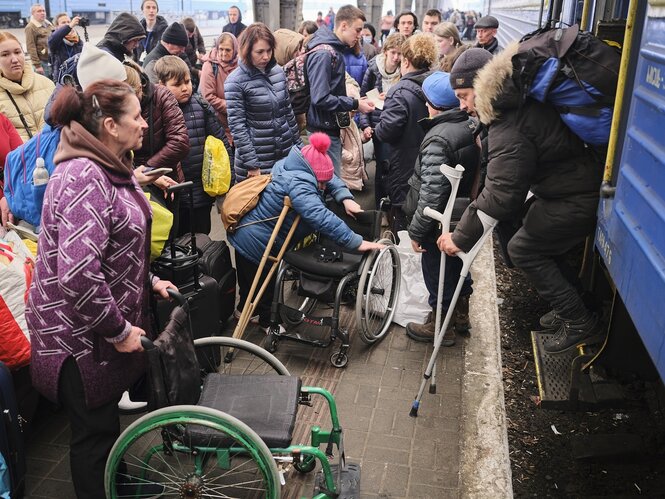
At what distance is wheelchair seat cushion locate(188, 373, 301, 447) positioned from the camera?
2.66 metres

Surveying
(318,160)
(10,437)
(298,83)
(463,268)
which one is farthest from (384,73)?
(10,437)

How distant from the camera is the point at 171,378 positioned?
2.62 meters

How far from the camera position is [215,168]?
4.88 metres

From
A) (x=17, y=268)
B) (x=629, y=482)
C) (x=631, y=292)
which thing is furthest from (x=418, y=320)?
(x=17, y=268)

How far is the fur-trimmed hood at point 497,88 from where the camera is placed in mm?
3154

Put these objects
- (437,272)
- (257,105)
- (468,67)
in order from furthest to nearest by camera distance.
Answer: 1. (257,105)
2. (437,272)
3. (468,67)

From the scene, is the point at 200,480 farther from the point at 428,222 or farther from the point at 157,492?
the point at 428,222

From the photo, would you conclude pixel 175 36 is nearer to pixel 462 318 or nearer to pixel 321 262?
pixel 321 262

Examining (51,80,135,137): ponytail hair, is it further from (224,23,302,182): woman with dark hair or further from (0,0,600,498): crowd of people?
(224,23,302,182): woman with dark hair

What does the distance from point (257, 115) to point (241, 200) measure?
4.10 feet

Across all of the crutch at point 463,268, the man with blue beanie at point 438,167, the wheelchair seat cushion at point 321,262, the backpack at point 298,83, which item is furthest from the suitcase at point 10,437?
the backpack at point 298,83

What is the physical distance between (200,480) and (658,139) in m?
2.18

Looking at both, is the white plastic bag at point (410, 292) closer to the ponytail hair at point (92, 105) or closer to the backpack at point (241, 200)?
the backpack at point (241, 200)

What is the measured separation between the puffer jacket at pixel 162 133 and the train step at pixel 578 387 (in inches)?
107
